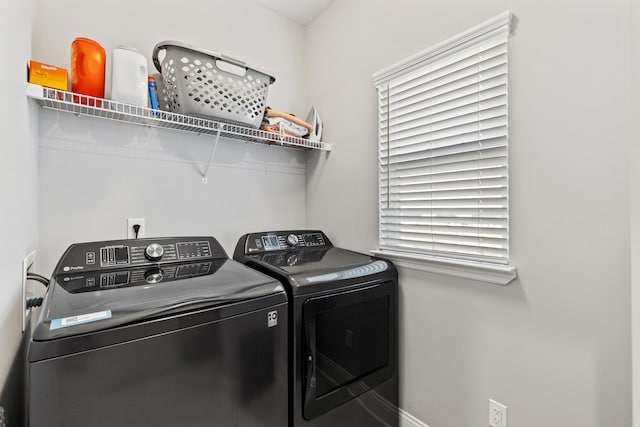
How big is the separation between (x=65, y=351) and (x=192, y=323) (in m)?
0.30

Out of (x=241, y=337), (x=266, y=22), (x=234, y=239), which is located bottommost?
(x=241, y=337)

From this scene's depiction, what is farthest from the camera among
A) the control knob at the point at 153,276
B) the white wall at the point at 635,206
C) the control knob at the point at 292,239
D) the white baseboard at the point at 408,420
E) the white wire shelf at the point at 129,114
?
the control knob at the point at 292,239

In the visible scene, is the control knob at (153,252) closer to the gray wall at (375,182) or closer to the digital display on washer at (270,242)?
the gray wall at (375,182)

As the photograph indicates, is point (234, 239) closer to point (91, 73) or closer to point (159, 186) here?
point (159, 186)

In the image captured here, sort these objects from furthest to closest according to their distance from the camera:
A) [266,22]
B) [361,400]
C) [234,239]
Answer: [266,22] → [234,239] → [361,400]

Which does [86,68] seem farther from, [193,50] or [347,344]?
[347,344]

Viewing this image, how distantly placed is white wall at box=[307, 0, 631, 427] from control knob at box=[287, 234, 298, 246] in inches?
28.7

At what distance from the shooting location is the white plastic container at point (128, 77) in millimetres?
1316

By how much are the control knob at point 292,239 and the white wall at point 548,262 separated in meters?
0.73

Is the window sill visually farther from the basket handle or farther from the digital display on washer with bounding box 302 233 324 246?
the basket handle

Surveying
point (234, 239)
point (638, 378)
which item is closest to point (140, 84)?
point (234, 239)

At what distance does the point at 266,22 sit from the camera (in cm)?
212

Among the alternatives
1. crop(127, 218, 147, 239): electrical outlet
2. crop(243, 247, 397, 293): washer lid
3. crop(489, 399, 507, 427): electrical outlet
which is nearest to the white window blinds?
crop(243, 247, 397, 293): washer lid

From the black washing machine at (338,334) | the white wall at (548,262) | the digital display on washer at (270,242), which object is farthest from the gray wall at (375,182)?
the digital display on washer at (270,242)
